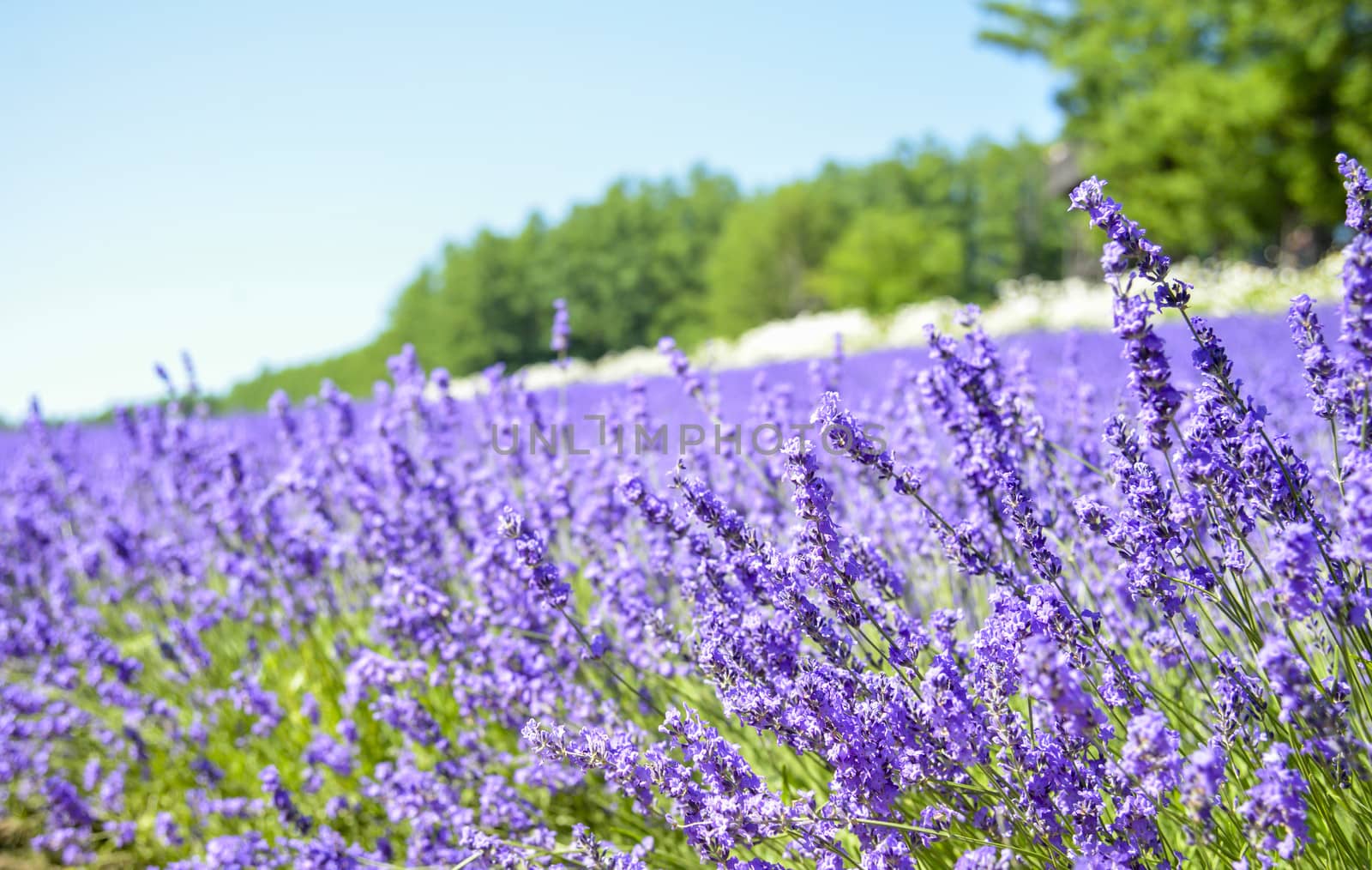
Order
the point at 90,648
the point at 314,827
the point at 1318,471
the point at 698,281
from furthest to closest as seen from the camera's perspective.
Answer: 1. the point at 698,281
2. the point at 90,648
3. the point at 314,827
4. the point at 1318,471

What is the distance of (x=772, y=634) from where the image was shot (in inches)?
71.6

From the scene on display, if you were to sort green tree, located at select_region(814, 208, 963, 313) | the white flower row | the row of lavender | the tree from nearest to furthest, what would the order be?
the row of lavender → the white flower row → the tree → green tree, located at select_region(814, 208, 963, 313)

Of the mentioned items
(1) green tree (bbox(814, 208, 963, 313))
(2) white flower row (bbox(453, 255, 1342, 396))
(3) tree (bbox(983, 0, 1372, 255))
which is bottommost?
(2) white flower row (bbox(453, 255, 1342, 396))

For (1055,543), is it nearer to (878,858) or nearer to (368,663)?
(878,858)

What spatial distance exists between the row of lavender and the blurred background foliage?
690 inches

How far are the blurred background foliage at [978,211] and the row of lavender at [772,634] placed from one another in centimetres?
1752

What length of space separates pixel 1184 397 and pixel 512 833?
6.25 ft

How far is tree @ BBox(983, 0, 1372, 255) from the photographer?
18.6 m

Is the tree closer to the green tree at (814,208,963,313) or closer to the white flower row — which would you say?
the white flower row

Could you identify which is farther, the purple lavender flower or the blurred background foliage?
the blurred background foliage

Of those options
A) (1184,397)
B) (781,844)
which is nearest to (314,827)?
(781,844)

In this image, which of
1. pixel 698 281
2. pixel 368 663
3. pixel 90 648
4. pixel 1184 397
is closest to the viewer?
pixel 1184 397

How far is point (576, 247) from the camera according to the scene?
143ft

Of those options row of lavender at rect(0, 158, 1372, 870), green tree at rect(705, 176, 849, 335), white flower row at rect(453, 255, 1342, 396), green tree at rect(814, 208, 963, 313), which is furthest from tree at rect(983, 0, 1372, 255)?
row of lavender at rect(0, 158, 1372, 870)
